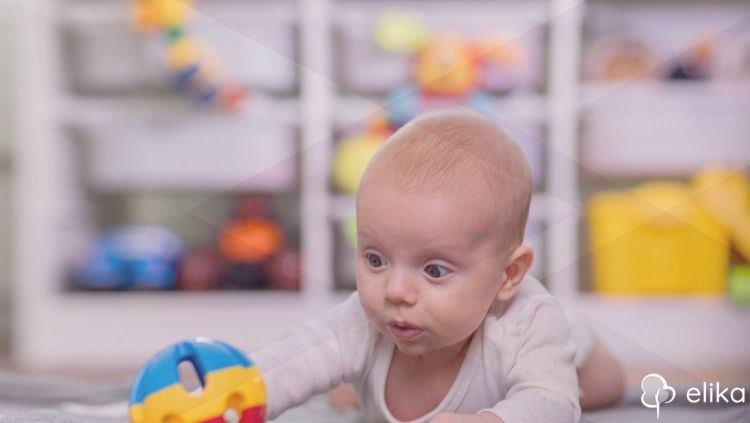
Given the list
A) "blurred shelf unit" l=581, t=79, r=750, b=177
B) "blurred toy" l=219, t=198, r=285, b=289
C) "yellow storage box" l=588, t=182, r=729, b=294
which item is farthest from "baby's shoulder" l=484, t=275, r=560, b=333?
"blurred toy" l=219, t=198, r=285, b=289

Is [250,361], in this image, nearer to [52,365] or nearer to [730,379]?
[730,379]

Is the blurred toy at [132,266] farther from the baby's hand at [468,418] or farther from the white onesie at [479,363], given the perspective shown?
the baby's hand at [468,418]

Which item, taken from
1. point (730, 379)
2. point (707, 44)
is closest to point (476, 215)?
point (730, 379)

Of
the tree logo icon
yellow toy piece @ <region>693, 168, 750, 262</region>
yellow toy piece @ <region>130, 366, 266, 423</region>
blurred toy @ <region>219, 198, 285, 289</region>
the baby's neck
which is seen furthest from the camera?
blurred toy @ <region>219, 198, 285, 289</region>

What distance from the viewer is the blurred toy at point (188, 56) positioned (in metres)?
2.05

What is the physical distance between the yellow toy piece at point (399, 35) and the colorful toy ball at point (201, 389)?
56.6 inches

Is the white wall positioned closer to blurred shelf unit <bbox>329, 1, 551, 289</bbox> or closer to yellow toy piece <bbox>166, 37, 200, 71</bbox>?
yellow toy piece <bbox>166, 37, 200, 71</bbox>

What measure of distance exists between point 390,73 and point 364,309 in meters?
1.37

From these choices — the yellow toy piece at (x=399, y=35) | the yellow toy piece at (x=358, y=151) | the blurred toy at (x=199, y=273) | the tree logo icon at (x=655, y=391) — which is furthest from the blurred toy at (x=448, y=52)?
the tree logo icon at (x=655, y=391)

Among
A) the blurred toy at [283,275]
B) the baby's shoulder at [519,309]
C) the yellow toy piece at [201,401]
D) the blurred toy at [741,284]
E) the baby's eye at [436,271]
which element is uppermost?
the baby's eye at [436,271]

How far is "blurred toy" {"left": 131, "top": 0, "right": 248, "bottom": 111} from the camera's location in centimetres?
205

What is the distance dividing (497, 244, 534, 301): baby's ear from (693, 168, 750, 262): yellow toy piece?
660mm

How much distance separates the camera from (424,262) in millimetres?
667

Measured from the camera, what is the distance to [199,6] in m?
2.18
